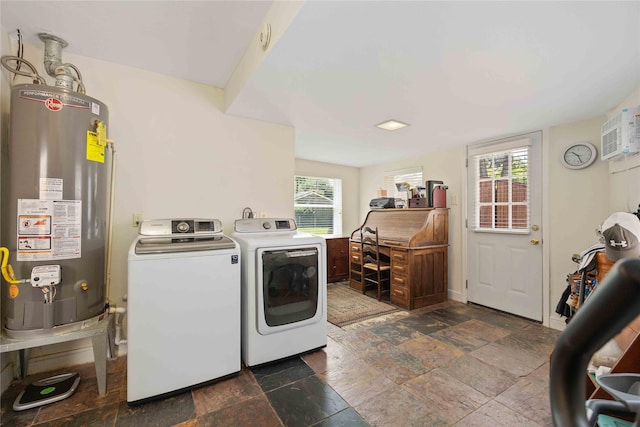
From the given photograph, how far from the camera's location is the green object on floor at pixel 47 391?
1707mm

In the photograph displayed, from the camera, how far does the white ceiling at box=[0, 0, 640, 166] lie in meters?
1.40

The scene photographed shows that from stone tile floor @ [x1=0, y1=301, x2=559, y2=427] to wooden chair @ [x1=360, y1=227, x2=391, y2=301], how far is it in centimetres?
138

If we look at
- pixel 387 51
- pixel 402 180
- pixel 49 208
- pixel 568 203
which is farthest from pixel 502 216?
pixel 49 208

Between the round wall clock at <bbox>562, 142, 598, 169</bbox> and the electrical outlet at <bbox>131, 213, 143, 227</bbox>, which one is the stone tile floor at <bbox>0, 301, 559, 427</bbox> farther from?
the round wall clock at <bbox>562, 142, 598, 169</bbox>

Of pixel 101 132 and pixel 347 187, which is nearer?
pixel 101 132

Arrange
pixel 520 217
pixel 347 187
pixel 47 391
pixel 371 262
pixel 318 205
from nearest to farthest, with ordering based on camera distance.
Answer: pixel 47 391
pixel 520 217
pixel 371 262
pixel 318 205
pixel 347 187

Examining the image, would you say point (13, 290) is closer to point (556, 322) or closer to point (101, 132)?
point (101, 132)

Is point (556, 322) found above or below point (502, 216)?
below

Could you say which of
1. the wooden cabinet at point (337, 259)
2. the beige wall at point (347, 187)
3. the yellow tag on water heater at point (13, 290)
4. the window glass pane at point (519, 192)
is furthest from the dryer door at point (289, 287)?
the beige wall at point (347, 187)

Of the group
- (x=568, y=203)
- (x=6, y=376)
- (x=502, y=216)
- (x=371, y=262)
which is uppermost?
(x=568, y=203)

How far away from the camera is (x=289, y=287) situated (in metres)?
2.27

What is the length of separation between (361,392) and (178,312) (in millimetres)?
1329

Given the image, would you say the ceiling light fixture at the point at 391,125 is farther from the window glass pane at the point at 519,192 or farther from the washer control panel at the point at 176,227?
the washer control panel at the point at 176,227

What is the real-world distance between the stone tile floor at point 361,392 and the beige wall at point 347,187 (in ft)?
9.77
